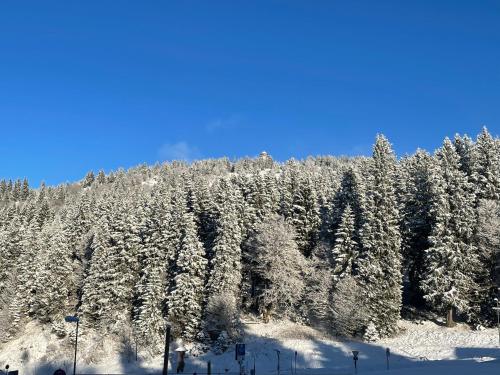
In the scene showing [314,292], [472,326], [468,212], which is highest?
→ [468,212]

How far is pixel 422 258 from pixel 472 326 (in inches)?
410

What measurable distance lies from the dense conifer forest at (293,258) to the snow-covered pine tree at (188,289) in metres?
0.13

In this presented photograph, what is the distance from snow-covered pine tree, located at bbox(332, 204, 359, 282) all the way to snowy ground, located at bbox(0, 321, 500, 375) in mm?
7423

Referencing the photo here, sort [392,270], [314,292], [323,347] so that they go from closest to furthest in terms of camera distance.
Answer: [323,347] → [392,270] → [314,292]

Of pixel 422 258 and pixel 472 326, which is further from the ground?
pixel 422 258

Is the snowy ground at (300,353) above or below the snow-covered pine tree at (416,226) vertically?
below

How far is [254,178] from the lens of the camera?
242 feet

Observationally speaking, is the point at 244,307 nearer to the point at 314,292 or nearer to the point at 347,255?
the point at 314,292

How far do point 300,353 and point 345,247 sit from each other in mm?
13355

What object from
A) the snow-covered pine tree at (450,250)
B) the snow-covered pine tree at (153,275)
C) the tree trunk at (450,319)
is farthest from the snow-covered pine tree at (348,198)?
the snow-covered pine tree at (153,275)

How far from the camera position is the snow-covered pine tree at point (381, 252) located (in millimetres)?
54812

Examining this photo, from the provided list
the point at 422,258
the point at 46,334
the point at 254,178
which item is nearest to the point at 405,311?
the point at 422,258

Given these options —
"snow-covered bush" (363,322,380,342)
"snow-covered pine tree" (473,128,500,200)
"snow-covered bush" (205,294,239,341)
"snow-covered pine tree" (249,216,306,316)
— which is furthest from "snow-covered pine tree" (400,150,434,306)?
"snow-covered bush" (205,294,239,341)

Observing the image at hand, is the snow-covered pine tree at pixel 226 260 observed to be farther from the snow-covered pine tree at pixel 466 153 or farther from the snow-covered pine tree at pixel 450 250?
the snow-covered pine tree at pixel 466 153
